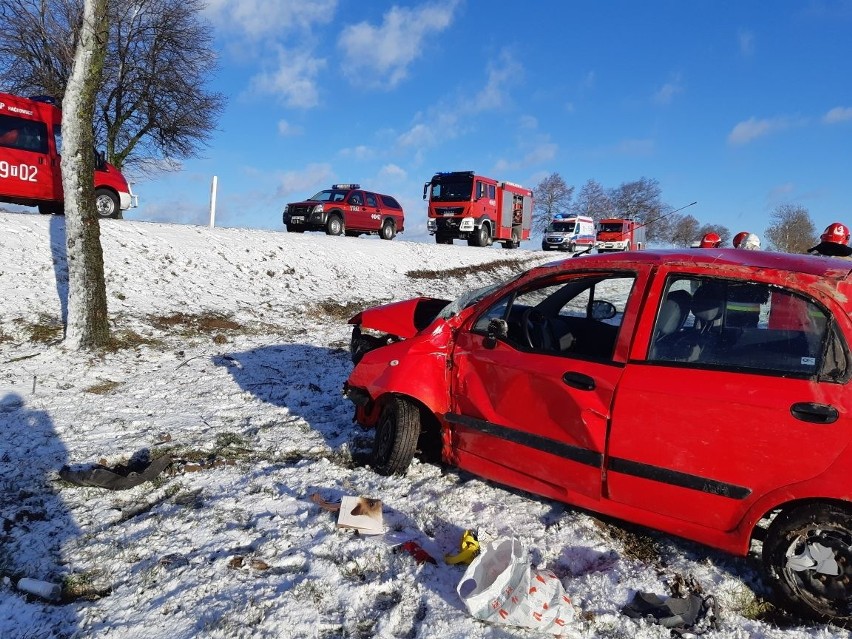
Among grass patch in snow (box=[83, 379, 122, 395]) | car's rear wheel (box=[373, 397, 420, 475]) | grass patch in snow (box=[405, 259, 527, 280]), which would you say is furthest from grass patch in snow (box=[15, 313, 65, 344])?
grass patch in snow (box=[405, 259, 527, 280])

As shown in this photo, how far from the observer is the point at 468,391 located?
3.79m

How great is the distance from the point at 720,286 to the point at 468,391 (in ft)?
5.31

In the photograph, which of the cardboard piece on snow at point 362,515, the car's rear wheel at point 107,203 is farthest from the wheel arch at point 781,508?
the car's rear wheel at point 107,203

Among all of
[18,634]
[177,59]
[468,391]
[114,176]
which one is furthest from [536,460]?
[177,59]

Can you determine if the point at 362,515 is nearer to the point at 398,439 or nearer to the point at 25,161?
the point at 398,439

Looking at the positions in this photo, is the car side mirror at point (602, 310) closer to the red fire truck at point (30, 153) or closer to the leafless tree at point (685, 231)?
the red fire truck at point (30, 153)

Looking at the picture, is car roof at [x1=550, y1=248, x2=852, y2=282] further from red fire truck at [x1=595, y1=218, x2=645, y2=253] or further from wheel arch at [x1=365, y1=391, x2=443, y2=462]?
red fire truck at [x1=595, y1=218, x2=645, y2=253]

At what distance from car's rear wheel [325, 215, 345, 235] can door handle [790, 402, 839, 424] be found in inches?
707

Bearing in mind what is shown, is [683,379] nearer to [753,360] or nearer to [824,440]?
[753,360]

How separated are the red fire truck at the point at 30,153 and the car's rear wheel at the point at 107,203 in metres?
0.06

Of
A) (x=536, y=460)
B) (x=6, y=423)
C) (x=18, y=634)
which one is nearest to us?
(x=18, y=634)

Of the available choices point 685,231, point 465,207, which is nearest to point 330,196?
point 465,207

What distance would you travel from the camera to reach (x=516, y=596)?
2.53 m

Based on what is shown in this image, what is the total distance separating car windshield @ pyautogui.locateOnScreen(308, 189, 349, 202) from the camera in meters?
19.8
